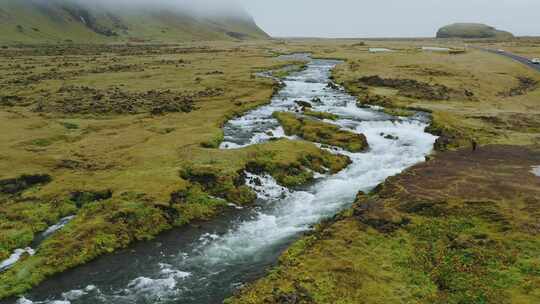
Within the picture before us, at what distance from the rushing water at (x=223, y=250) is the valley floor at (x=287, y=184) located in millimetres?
1372

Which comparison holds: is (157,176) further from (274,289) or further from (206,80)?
(206,80)

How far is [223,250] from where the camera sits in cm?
2642

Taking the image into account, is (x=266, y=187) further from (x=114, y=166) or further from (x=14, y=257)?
(x=14, y=257)

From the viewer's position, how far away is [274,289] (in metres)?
20.7

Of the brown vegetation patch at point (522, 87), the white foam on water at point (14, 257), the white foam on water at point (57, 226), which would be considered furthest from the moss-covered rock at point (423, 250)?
the brown vegetation patch at point (522, 87)

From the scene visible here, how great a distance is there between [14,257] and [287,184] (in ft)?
66.8

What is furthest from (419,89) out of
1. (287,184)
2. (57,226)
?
(57,226)

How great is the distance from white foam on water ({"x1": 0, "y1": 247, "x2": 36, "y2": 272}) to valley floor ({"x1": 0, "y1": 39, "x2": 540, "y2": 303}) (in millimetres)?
591

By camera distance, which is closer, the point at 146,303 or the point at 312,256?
the point at 146,303

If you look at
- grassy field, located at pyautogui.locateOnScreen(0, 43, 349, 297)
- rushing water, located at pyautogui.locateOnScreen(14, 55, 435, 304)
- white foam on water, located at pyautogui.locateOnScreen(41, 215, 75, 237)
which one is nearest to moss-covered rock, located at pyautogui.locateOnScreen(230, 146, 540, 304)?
rushing water, located at pyautogui.locateOnScreen(14, 55, 435, 304)

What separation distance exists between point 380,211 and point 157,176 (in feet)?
58.6

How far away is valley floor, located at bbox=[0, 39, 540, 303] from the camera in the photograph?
21203 mm

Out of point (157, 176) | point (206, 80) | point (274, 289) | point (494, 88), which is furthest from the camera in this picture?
point (206, 80)

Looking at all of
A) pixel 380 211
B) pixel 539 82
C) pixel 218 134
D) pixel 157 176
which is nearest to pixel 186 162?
pixel 157 176
